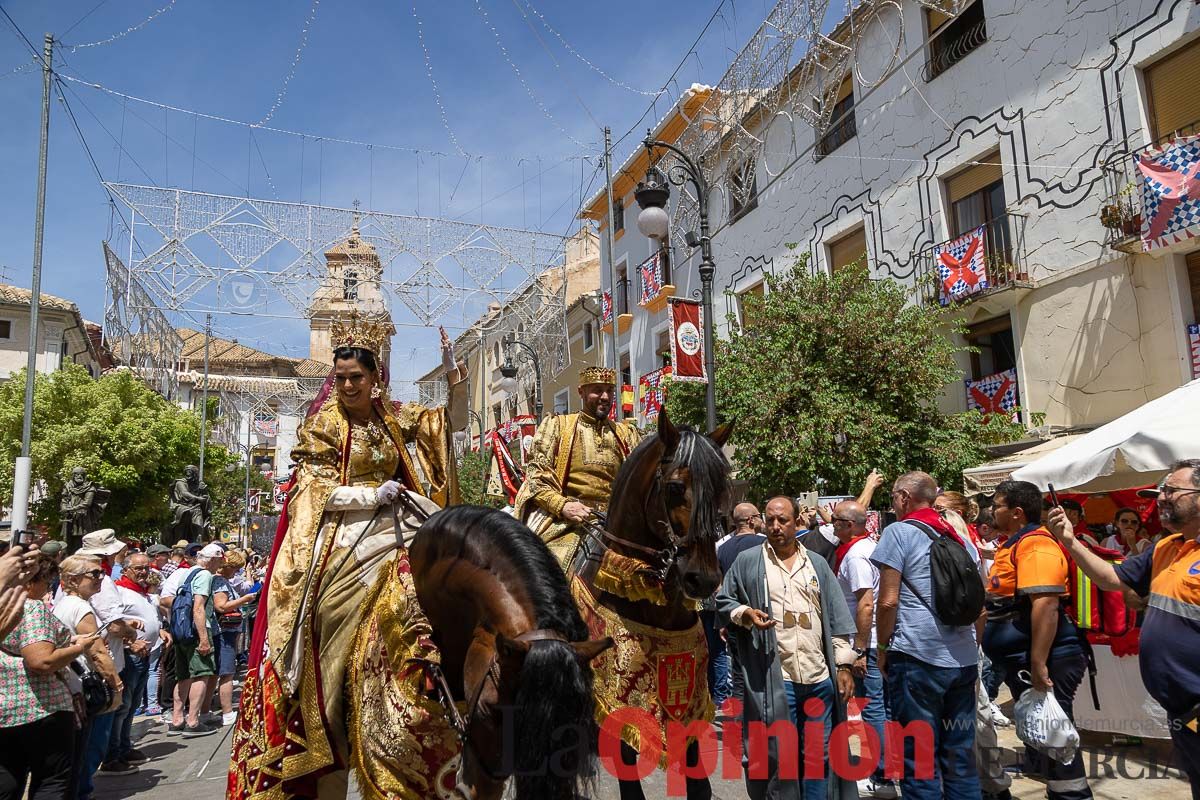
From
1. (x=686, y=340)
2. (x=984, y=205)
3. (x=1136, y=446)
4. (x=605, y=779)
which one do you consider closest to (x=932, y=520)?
(x=605, y=779)

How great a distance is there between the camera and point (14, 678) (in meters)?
4.11

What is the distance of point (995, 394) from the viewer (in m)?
14.6

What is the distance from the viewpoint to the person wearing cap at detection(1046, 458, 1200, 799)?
141 inches

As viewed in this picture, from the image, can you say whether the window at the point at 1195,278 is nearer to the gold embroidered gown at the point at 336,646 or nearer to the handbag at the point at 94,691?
the gold embroidered gown at the point at 336,646

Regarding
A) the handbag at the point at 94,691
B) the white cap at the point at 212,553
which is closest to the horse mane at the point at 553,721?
the handbag at the point at 94,691

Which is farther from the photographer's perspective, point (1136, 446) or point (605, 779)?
point (1136, 446)

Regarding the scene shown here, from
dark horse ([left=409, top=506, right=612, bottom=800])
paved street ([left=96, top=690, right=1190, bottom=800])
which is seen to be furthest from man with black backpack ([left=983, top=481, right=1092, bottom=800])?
dark horse ([left=409, top=506, right=612, bottom=800])

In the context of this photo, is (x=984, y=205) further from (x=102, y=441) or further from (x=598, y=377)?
(x=102, y=441)

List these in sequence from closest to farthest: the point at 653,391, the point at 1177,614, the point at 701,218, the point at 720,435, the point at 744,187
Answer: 1. the point at 1177,614
2. the point at 720,435
3. the point at 701,218
4. the point at 744,187
5. the point at 653,391

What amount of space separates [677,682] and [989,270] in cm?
1269

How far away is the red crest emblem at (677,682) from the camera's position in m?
Result: 4.21

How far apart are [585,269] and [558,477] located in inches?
1307

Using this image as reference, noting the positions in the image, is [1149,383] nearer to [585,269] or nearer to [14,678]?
[14,678]

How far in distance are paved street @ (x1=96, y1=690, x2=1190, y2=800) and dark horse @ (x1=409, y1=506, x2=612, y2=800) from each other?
107 inches
